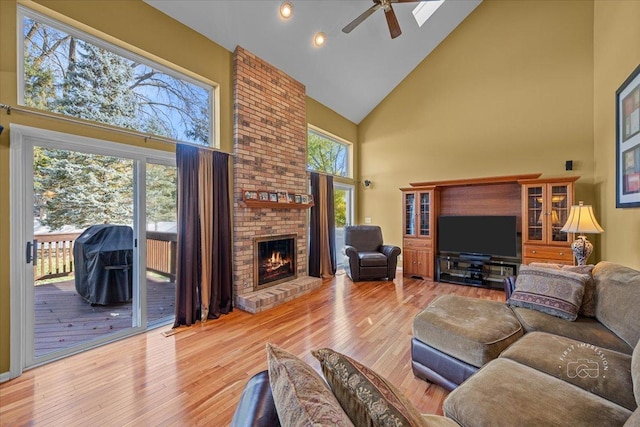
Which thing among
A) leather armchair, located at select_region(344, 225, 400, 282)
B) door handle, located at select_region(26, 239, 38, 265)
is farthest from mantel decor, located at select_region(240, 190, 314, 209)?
door handle, located at select_region(26, 239, 38, 265)

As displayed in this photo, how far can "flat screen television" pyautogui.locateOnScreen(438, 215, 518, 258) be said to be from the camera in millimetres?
4602

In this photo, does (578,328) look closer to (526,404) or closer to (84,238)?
(526,404)

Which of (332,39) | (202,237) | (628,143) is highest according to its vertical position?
(332,39)

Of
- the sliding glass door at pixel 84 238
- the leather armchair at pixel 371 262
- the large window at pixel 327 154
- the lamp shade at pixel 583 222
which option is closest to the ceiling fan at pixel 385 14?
the large window at pixel 327 154

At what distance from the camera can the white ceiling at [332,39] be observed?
3.30 metres

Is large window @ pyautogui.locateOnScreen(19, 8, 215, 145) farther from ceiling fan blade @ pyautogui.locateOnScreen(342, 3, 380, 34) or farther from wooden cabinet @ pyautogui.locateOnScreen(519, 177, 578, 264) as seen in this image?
wooden cabinet @ pyautogui.locateOnScreen(519, 177, 578, 264)

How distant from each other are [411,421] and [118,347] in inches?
117

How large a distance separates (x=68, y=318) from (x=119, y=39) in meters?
2.83

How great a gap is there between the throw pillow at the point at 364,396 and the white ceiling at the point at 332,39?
3851mm

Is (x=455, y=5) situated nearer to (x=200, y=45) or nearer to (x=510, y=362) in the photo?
(x=200, y=45)

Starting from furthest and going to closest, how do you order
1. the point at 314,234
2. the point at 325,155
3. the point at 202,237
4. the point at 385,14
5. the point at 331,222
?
the point at 325,155 → the point at 331,222 → the point at 314,234 → the point at 385,14 → the point at 202,237

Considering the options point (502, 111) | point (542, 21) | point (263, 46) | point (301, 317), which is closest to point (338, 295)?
point (301, 317)

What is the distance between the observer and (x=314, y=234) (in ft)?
16.7

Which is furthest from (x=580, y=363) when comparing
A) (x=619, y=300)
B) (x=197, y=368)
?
(x=197, y=368)
